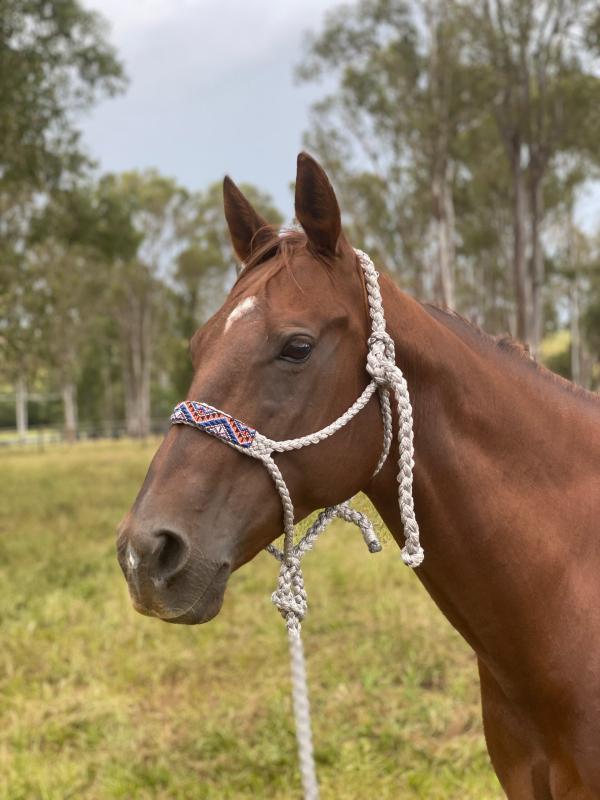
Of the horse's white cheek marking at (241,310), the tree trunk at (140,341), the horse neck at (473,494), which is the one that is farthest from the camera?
the tree trunk at (140,341)

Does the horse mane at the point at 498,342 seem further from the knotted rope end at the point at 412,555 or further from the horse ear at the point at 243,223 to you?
the knotted rope end at the point at 412,555

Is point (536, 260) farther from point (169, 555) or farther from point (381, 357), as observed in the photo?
point (169, 555)

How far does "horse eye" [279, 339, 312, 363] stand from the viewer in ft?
5.34

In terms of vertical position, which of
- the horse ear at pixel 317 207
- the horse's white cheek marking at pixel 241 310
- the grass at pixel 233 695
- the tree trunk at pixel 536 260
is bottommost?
the grass at pixel 233 695

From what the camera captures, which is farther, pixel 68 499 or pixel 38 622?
pixel 68 499

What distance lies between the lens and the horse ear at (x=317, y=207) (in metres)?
1.66

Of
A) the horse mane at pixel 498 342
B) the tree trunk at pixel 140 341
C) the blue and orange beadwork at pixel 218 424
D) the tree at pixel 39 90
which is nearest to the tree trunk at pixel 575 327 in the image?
the tree trunk at pixel 140 341

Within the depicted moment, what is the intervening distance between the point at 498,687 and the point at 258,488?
1.03m

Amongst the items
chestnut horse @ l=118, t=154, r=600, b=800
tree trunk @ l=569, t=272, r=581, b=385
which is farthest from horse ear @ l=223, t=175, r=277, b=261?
tree trunk @ l=569, t=272, r=581, b=385

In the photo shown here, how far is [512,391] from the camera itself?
1978 millimetres

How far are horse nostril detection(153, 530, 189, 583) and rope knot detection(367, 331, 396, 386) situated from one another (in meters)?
0.59

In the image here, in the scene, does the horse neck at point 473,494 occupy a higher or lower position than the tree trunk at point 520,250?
lower

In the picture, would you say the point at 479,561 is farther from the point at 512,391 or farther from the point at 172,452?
the point at 172,452

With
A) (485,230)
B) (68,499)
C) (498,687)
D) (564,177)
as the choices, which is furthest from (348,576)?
(485,230)
